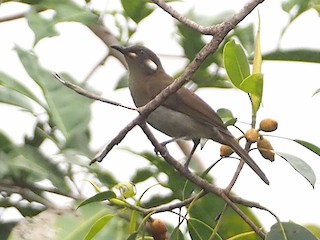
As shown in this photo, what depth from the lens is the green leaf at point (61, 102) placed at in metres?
2.22

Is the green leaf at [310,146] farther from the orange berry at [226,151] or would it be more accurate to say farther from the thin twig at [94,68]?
the thin twig at [94,68]

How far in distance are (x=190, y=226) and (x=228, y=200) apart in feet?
0.76

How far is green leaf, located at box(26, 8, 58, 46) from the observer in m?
2.31

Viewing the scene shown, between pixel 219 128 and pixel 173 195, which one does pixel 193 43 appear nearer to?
pixel 219 128

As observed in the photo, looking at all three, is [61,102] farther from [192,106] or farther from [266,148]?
[266,148]

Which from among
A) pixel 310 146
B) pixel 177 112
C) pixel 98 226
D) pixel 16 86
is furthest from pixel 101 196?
pixel 177 112

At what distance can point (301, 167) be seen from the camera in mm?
1867

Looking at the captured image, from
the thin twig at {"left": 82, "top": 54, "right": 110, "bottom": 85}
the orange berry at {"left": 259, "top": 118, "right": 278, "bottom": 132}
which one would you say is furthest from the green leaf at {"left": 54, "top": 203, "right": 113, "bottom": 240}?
A: the thin twig at {"left": 82, "top": 54, "right": 110, "bottom": 85}

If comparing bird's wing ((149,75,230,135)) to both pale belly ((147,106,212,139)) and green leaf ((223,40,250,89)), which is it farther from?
green leaf ((223,40,250,89))

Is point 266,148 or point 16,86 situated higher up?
point 266,148

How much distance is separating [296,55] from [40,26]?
2.12ft

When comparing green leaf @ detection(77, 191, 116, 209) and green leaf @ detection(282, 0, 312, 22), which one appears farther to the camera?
green leaf @ detection(282, 0, 312, 22)

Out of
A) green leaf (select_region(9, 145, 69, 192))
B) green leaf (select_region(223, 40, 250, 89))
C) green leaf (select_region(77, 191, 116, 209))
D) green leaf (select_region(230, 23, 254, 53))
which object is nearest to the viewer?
green leaf (select_region(77, 191, 116, 209))

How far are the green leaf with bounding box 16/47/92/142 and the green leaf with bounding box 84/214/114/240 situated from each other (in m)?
0.34
